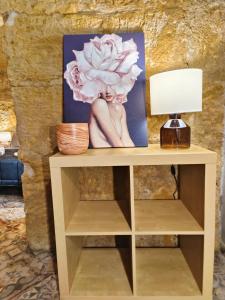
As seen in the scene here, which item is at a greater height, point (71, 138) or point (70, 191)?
point (71, 138)

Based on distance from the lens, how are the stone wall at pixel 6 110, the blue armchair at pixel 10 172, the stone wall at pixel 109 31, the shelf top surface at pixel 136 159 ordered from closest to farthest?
1. the shelf top surface at pixel 136 159
2. the stone wall at pixel 109 31
3. the blue armchair at pixel 10 172
4. the stone wall at pixel 6 110

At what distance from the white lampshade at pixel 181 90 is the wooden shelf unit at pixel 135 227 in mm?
198

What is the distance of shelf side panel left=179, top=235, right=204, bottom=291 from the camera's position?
989mm

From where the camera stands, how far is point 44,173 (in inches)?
51.9

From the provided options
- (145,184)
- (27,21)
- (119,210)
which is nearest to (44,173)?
(119,210)

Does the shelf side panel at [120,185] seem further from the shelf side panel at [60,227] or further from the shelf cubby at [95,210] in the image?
the shelf side panel at [60,227]

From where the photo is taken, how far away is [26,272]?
122 cm

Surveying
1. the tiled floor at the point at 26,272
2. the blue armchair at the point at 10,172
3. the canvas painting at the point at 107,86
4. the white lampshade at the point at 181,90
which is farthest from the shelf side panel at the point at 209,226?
the blue armchair at the point at 10,172

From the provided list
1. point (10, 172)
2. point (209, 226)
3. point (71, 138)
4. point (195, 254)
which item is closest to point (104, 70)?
point (71, 138)

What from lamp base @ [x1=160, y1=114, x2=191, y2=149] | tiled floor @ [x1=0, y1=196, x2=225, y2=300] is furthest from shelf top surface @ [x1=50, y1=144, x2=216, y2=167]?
tiled floor @ [x1=0, y1=196, x2=225, y2=300]

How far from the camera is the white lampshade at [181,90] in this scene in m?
0.93

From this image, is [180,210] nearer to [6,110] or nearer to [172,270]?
[172,270]

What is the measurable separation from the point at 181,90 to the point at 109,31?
1.88 ft

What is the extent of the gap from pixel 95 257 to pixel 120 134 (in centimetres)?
75
